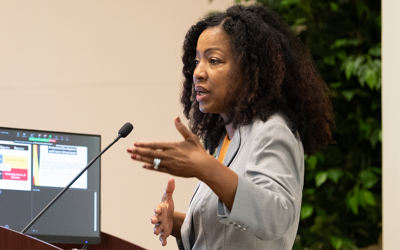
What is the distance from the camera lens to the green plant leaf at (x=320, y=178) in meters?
2.70

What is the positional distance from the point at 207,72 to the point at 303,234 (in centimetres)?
164

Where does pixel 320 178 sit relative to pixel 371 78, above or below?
below

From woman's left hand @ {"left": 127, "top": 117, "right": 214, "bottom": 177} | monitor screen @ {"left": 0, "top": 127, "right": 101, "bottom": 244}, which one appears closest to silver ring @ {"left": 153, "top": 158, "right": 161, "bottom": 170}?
woman's left hand @ {"left": 127, "top": 117, "right": 214, "bottom": 177}

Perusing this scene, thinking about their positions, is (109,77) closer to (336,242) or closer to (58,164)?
(58,164)

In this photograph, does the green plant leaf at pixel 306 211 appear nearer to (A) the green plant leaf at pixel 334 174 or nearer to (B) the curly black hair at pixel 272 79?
(A) the green plant leaf at pixel 334 174

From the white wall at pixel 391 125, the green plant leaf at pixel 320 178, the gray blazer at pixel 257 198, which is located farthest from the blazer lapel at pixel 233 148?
the green plant leaf at pixel 320 178

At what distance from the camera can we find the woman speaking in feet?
3.87

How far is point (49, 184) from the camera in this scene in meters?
1.80

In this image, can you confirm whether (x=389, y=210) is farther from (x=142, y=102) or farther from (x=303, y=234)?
(x=142, y=102)

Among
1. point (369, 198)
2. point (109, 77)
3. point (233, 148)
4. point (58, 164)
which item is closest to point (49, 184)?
point (58, 164)

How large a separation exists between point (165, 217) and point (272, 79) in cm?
53

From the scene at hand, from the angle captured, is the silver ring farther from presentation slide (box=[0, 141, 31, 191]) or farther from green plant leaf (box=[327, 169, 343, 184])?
green plant leaf (box=[327, 169, 343, 184])

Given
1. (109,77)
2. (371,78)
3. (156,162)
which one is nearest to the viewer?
(156,162)

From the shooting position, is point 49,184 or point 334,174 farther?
point 334,174
